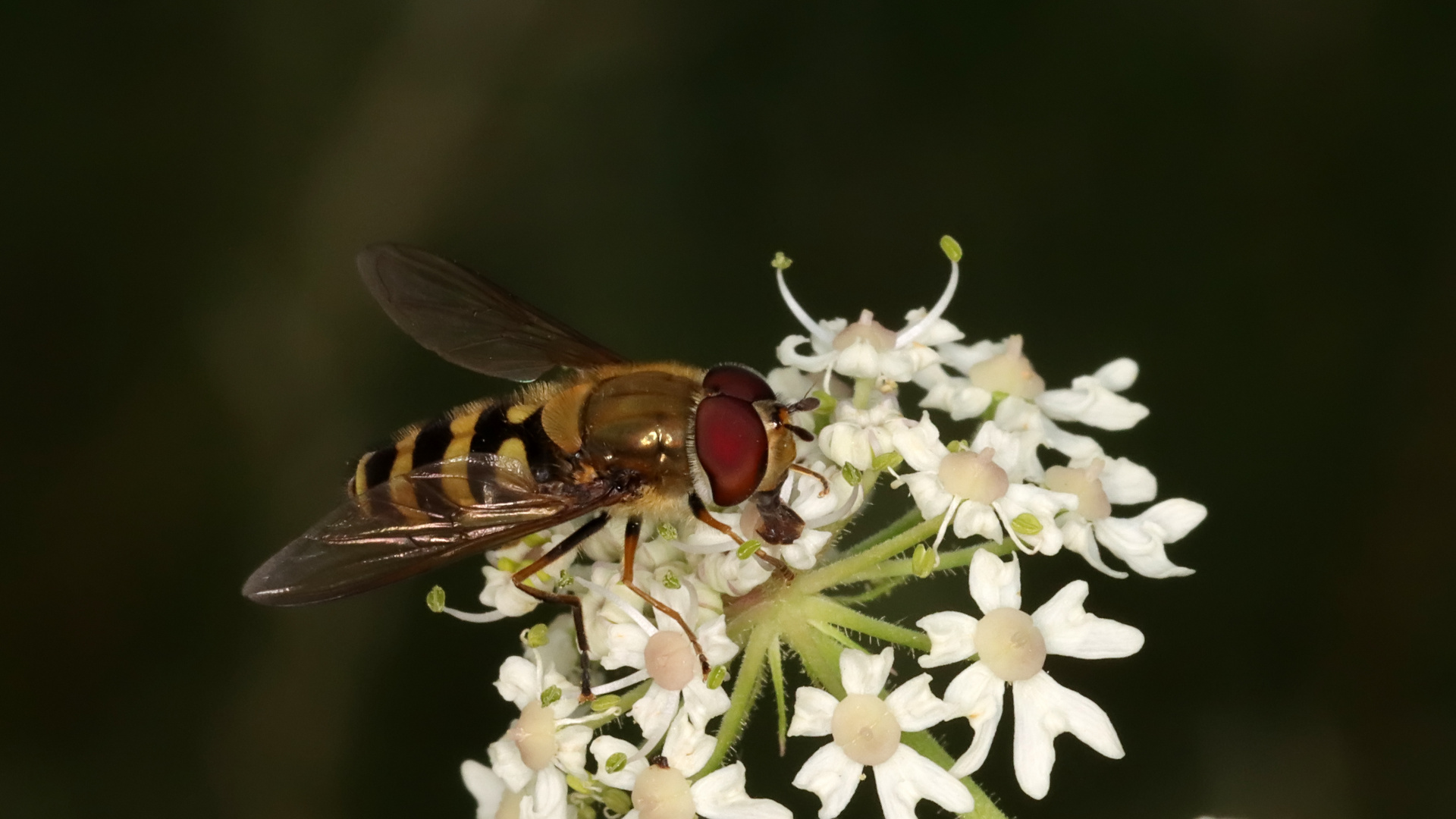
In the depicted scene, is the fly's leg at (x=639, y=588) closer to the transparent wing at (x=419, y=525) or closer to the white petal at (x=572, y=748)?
the transparent wing at (x=419, y=525)

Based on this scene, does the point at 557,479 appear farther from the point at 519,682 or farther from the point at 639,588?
the point at 519,682

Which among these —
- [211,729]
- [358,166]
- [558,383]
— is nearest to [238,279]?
[358,166]

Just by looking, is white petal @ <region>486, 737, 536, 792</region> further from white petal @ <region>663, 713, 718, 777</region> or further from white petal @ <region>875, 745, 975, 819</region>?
white petal @ <region>875, 745, 975, 819</region>

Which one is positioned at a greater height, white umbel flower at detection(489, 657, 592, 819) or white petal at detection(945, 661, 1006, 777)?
white petal at detection(945, 661, 1006, 777)

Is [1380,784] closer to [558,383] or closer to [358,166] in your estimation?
[558,383]

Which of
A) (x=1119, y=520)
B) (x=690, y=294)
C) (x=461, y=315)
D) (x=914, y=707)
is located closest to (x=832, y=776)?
(x=914, y=707)

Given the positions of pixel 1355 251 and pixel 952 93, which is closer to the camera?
pixel 1355 251

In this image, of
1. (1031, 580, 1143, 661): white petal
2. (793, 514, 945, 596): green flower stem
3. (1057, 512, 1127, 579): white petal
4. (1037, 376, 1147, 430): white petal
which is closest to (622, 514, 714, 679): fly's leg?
(793, 514, 945, 596): green flower stem
